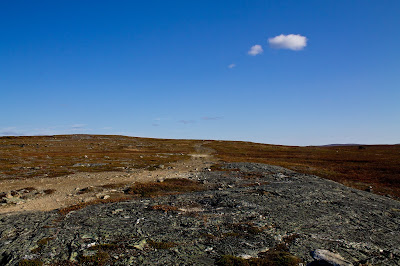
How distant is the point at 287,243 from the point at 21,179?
37.7 meters

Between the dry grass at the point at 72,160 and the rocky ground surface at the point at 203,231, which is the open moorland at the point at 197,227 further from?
the dry grass at the point at 72,160

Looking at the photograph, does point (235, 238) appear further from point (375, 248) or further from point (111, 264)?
point (375, 248)

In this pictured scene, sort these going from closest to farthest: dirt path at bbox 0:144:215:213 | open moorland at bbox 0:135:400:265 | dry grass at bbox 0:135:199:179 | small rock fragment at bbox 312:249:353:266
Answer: small rock fragment at bbox 312:249:353:266 → open moorland at bbox 0:135:400:265 → dirt path at bbox 0:144:215:213 → dry grass at bbox 0:135:199:179

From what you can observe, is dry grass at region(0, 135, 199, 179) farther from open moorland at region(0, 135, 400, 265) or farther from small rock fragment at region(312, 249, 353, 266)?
small rock fragment at region(312, 249, 353, 266)

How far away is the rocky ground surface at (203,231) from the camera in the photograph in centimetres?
1259

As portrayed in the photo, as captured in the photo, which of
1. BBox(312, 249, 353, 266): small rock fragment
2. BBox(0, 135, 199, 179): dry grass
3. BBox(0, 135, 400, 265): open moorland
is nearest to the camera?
BBox(312, 249, 353, 266): small rock fragment

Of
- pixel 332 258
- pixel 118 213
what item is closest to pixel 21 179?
pixel 118 213

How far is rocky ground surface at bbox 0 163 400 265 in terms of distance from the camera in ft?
41.3

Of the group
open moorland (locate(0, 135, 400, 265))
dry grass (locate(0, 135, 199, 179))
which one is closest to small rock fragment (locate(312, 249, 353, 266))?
open moorland (locate(0, 135, 400, 265))

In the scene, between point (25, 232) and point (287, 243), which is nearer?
point (287, 243)

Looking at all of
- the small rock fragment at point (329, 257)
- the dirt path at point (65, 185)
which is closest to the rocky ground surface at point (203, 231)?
the small rock fragment at point (329, 257)

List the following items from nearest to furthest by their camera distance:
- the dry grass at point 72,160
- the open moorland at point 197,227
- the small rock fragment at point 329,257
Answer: the small rock fragment at point 329,257, the open moorland at point 197,227, the dry grass at point 72,160

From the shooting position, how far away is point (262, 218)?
18438 millimetres

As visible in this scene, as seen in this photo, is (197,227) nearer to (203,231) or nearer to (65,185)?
(203,231)
